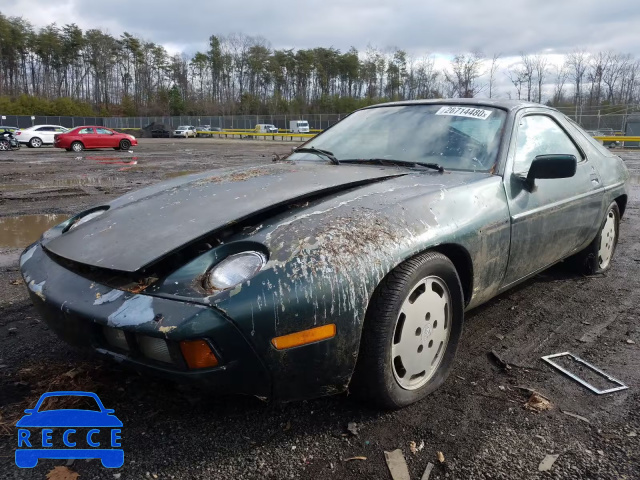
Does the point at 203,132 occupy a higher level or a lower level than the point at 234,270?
higher

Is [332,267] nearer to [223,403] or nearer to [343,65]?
[223,403]

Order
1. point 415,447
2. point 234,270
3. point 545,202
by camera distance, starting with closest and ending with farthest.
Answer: point 234,270 → point 415,447 → point 545,202

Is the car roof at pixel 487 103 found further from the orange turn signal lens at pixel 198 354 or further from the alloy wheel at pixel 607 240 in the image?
the orange turn signal lens at pixel 198 354

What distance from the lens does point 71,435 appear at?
1.87 metres

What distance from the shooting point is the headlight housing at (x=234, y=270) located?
5.49 feet

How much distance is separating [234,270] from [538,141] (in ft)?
8.02

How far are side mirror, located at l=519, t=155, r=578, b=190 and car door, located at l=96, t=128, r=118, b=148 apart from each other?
2567cm

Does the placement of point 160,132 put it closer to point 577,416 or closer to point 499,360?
point 499,360

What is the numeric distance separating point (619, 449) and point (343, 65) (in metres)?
84.7

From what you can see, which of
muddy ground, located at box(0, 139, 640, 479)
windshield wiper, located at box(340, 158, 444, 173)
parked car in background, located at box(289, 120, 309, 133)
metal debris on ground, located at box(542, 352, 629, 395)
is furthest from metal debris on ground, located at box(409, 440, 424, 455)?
parked car in background, located at box(289, 120, 309, 133)

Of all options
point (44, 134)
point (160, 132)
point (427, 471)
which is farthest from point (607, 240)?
point (160, 132)

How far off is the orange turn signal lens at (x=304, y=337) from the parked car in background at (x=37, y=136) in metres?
30.9

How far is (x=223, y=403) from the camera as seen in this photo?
212 centimetres

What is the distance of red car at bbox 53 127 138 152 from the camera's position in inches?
940
